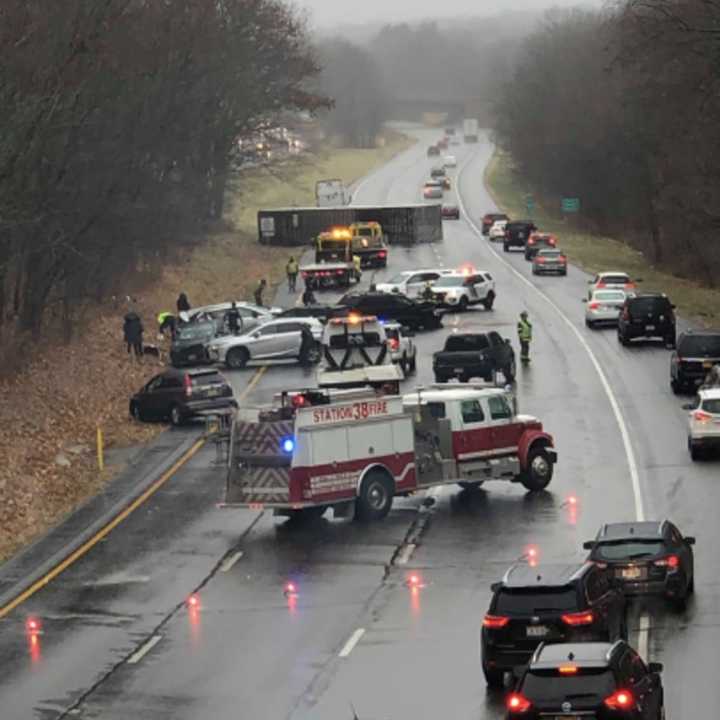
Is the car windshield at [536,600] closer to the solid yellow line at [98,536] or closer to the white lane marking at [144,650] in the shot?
the white lane marking at [144,650]

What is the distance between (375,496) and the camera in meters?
36.1

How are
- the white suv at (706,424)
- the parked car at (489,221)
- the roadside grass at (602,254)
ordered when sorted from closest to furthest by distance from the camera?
the white suv at (706,424)
the roadside grass at (602,254)
the parked car at (489,221)

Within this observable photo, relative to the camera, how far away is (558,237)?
4572 inches

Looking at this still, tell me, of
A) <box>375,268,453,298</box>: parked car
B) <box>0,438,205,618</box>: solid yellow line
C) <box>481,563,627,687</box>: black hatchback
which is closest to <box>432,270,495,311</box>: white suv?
<box>375,268,453,298</box>: parked car

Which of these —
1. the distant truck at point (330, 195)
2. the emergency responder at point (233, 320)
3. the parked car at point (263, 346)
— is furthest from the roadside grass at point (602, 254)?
the emergency responder at point (233, 320)

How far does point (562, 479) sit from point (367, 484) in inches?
215

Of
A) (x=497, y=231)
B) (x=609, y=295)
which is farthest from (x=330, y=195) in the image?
(x=609, y=295)

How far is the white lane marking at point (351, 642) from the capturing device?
86.0ft

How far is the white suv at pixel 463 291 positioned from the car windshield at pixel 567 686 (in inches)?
2093

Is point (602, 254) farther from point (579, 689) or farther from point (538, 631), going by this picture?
point (579, 689)

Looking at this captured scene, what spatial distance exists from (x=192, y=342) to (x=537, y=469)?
2518 centimetres

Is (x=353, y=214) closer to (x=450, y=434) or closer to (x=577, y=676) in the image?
(x=450, y=434)

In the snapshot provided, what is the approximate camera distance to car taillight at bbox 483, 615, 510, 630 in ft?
75.4

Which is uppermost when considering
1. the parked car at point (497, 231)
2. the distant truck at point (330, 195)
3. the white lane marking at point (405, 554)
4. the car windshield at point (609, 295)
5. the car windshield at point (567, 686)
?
the distant truck at point (330, 195)
